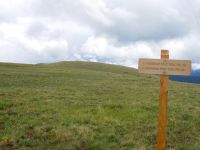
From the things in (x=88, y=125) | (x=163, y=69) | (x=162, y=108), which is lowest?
(x=88, y=125)

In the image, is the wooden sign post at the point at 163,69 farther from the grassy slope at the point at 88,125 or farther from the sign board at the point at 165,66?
the grassy slope at the point at 88,125

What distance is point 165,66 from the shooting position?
10.1 metres

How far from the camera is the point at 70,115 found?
1727 cm

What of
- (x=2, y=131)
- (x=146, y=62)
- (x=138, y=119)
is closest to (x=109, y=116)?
(x=138, y=119)

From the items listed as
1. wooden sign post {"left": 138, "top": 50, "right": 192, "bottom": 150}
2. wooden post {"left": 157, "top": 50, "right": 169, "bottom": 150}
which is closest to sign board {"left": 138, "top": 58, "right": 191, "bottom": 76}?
wooden sign post {"left": 138, "top": 50, "right": 192, "bottom": 150}

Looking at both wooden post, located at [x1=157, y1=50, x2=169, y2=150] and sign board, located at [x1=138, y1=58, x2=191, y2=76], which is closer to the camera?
sign board, located at [x1=138, y1=58, x2=191, y2=76]

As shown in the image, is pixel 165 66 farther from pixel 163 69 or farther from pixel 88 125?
pixel 88 125

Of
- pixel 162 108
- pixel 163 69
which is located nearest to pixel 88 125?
pixel 162 108

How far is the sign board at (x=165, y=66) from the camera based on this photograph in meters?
10.0

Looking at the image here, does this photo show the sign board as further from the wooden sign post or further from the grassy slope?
the grassy slope

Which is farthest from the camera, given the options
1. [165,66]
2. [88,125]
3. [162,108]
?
[88,125]

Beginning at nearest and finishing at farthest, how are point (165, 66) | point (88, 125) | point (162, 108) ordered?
point (165, 66) < point (162, 108) < point (88, 125)

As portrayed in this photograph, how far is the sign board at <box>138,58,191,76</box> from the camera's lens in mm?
10000

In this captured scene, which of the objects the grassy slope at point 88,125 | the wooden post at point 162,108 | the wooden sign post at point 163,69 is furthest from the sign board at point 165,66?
the grassy slope at point 88,125
